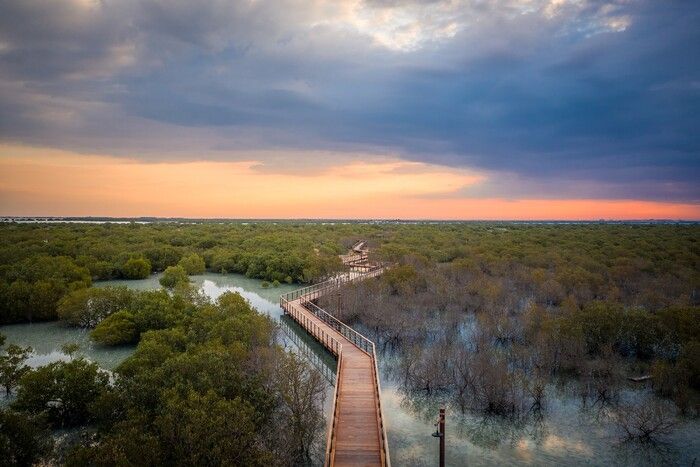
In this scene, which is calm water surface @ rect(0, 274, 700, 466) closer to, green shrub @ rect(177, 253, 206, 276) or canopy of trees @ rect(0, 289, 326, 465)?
canopy of trees @ rect(0, 289, 326, 465)

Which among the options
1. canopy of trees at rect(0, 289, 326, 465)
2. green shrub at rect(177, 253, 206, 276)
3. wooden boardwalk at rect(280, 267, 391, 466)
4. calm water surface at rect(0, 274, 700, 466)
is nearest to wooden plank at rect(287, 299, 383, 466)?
wooden boardwalk at rect(280, 267, 391, 466)

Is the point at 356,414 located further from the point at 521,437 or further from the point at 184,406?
the point at 521,437

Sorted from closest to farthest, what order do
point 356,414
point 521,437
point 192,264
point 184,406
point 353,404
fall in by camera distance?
point 184,406, point 356,414, point 353,404, point 521,437, point 192,264

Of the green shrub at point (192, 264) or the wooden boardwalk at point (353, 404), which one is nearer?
the wooden boardwalk at point (353, 404)

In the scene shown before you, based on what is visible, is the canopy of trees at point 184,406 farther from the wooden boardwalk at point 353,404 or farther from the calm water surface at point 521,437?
the calm water surface at point 521,437

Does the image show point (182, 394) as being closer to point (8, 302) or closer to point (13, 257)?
point (8, 302)

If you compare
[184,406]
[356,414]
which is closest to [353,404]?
[356,414]

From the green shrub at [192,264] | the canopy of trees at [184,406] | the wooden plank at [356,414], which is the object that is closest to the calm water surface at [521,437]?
the wooden plank at [356,414]

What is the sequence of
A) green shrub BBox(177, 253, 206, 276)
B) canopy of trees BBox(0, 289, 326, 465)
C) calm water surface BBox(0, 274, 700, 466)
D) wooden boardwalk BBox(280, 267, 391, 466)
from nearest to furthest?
canopy of trees BBox(0, 289, 326, 465), wooden boardwalk BBox(280, 267, 391, 466), calm water surface BBox(0, 274, 700, 466), green shrub BBox(177, 253, 206, 276)
